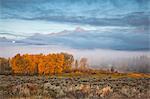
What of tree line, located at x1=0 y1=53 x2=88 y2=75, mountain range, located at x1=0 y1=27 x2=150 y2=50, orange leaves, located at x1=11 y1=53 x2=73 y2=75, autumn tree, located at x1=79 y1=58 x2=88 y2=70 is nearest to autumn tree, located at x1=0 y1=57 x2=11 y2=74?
tree line, located at x1=0 y1=53 x2=88 y2=75

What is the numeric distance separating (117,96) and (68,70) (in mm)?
1259

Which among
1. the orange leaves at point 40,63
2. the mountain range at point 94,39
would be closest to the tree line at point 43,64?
the orange leaves at point 40,63

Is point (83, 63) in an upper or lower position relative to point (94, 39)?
lower

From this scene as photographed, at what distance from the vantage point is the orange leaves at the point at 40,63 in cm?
1027

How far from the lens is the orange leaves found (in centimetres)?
1027

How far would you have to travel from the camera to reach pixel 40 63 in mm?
10344

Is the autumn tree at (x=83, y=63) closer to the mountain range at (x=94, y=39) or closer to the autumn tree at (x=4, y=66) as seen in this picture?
the mountain range at (x=94, y=39)

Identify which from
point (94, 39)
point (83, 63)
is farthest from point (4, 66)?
point (94, 39)

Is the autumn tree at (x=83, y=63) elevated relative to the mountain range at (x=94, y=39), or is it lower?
lower

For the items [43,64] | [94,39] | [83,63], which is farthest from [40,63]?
[94,39]

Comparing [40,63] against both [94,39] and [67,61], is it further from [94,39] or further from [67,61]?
[94,39]

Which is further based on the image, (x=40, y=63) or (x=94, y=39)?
(x=94, y=39)

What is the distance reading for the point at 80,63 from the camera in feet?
34.2

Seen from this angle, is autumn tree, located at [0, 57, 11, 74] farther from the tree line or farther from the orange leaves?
the orange leaves
